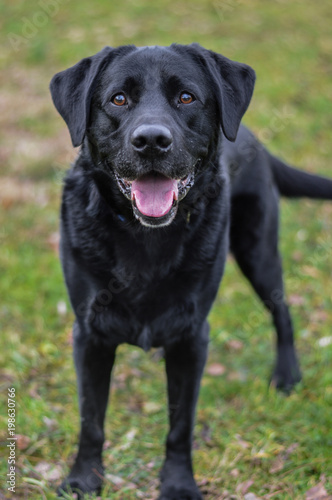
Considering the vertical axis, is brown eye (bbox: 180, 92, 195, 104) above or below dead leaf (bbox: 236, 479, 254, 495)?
above

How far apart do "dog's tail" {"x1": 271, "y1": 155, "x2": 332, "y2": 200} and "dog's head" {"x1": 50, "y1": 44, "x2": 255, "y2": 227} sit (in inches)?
46.9

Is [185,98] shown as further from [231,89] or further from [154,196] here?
[154,196]

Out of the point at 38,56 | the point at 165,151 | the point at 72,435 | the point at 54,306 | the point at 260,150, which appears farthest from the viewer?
the point at 38,56

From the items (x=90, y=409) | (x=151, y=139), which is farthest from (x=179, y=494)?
(x=151, y=139)

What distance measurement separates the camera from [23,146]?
6090 millimetres

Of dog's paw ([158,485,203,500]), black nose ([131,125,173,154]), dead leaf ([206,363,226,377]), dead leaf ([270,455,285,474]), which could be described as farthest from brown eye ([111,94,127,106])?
dead leaf ([206,363,226,377])

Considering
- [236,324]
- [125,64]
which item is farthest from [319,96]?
[125,64]

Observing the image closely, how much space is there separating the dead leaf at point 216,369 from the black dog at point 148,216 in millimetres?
940

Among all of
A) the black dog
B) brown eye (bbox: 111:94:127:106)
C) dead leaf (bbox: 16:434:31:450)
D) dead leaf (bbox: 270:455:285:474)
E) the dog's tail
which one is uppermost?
brown eye (bbox: 111:94:127:106)

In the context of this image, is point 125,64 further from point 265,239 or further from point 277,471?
point 277,471

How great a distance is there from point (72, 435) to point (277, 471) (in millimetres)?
993

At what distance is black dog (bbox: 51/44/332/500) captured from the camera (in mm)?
2188

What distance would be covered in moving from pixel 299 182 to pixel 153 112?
1705mm

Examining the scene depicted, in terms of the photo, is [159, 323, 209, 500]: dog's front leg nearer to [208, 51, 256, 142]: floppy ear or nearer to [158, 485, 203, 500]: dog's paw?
[158, 485, 203, 500]: dog's paw
